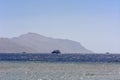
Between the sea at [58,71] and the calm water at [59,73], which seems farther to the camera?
the sea at [58,71]

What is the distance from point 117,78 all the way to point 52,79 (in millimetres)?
8243

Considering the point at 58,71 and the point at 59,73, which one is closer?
the point at 59,73

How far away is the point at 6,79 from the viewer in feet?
173

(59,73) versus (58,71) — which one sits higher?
(58,71)

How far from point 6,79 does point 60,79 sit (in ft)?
21.5

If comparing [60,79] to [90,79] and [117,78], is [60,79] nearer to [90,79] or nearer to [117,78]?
[90,79]

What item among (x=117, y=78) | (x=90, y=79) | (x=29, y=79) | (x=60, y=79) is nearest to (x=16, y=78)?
(x=29, y=79)

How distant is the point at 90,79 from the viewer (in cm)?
5394

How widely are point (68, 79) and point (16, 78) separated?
647cm

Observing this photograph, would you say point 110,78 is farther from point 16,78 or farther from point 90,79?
point 16,78

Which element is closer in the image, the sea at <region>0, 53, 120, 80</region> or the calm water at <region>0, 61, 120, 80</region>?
the calm water at <region>0, 61, 120, 80</region>

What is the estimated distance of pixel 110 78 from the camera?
55.3 metres

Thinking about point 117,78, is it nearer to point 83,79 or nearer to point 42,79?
point 83,79

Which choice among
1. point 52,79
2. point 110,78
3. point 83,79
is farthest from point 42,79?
point 110,78
